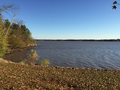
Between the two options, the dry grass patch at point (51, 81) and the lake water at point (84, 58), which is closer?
the dry grass patch at point (51, 81)

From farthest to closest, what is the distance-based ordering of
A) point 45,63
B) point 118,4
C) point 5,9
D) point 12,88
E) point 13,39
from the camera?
point 13,39, point 45,63, point 5,9, point 12,88, point 118,4

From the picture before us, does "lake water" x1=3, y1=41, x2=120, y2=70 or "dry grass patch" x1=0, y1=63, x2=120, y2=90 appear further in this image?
"lake water" x1=3, y1=41, x2=120, y2=70

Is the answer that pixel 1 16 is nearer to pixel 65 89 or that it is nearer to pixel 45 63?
Result: pixel 45 63

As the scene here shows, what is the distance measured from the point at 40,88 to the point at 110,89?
441 centimetres

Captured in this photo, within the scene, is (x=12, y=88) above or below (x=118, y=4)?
below

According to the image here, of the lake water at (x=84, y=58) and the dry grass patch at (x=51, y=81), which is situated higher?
the dry grass patch at (x=51, y=81)

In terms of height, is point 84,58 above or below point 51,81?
below

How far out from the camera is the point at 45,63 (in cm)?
1550

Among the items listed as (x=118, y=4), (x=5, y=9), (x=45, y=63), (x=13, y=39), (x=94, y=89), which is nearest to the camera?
(x=118, y=4)

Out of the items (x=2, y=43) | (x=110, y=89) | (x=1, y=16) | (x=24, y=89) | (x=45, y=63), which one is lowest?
(x=45, y=63)

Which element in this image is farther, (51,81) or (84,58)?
(84,58)

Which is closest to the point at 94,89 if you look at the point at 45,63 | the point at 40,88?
the point at 40,88

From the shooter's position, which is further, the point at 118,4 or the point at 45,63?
the point at 45,63

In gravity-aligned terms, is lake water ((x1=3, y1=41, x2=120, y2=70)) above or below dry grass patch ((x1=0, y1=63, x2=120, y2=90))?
below
